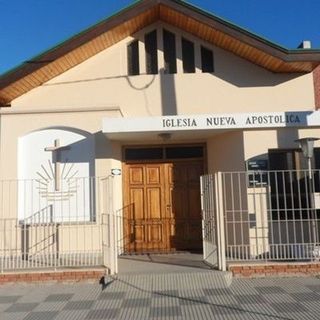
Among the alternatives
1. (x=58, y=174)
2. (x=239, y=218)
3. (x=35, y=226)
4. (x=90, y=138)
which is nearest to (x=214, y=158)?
(x=239, y=218)

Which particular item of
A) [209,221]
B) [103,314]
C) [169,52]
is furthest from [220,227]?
[169,52]

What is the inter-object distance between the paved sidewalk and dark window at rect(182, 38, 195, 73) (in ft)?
19.4

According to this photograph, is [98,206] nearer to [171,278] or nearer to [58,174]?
[58,174]

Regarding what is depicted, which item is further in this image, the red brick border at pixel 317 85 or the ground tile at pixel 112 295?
the red brick border at pixel 317 85

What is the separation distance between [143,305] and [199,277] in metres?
1.58

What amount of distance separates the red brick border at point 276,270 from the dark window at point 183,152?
4.07 m

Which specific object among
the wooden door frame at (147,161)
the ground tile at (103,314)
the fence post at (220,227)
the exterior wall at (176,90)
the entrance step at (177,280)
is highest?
the exterior wall at (176,90)

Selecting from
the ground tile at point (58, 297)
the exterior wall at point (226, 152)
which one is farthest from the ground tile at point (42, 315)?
the exterior wall at point (226, 152)

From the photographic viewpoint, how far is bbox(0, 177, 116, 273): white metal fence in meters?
10.1

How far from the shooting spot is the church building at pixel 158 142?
10516mm

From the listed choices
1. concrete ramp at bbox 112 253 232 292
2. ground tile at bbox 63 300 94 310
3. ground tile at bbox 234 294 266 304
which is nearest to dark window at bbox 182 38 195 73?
concrete ramp at bbox 112 253 232 292

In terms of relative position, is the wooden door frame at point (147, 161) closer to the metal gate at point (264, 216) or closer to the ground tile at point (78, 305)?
the metal gate at point (264, 216)

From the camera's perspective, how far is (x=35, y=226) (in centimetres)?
1097

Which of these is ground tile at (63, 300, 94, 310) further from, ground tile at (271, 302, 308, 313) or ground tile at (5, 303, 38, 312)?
ground tile at (271, 302, 308, 313)
